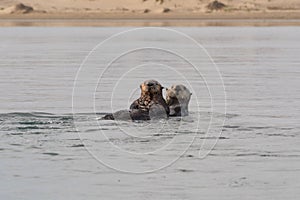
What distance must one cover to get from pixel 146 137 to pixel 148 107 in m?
1.69

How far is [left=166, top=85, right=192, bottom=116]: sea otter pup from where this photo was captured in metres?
14.0

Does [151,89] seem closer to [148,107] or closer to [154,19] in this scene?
[148,107]

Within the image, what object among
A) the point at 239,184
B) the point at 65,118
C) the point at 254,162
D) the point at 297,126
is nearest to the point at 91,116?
the point at 65,118

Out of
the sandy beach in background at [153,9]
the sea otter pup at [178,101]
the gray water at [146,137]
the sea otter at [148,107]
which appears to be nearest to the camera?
the gray water at [146,137]

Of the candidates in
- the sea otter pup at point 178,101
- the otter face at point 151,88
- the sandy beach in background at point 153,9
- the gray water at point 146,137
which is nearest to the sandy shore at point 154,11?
the sandy beach in background at point 153,9

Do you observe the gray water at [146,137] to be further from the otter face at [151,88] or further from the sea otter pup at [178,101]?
the otter face at [151,88]

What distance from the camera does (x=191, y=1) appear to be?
55.4 m

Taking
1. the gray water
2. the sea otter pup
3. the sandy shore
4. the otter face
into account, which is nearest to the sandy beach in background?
the sandy shore

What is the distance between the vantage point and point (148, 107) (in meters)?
13.7

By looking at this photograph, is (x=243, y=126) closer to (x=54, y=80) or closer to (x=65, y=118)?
(x=65, y=118)

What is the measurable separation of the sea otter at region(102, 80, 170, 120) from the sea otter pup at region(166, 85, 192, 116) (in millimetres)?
234

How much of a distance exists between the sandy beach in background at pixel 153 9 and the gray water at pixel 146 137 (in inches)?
1152

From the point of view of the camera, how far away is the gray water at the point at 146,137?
364 inches

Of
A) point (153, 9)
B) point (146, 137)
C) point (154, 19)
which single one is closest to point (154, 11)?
point (153, 9)
